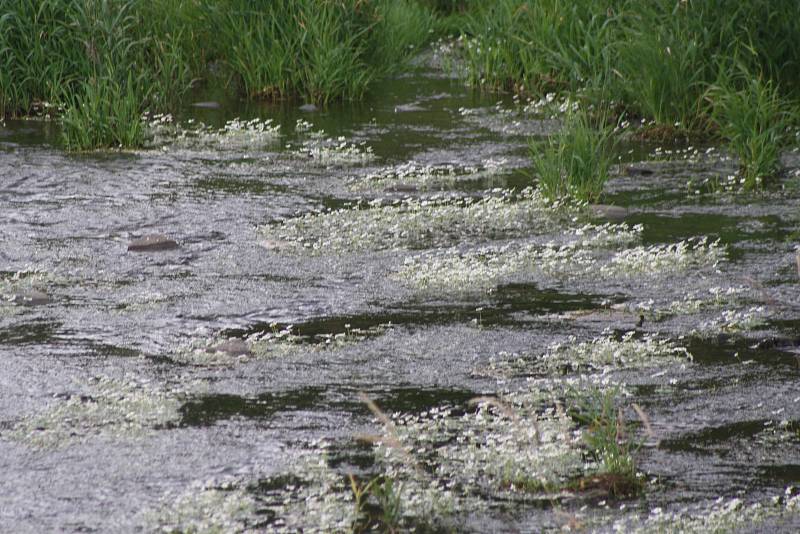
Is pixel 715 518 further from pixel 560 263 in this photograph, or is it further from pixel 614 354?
pixel 560 263

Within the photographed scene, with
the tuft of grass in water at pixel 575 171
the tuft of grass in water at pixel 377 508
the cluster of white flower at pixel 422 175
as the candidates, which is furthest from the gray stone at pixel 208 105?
the tuft of grass in water at pixel 377 508

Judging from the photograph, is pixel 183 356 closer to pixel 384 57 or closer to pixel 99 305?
pixel 99 305

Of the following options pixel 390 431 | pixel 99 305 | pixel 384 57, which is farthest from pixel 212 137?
pixel 390 431

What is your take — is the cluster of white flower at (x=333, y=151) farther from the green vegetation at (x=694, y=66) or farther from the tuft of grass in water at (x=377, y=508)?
the tuft of grass in water at (x=377, y=508)

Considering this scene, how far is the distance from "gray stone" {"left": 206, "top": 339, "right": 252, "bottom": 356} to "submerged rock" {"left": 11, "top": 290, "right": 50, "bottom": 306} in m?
1.28

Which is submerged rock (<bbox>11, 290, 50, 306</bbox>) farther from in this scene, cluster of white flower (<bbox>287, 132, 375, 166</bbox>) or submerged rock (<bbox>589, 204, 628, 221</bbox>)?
cluster of white flower (<bbox>287, 132, 375, 166</bbox>)

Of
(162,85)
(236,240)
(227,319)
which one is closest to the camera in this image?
(227,319)

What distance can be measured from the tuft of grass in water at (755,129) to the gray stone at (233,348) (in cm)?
459

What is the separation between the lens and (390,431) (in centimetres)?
461

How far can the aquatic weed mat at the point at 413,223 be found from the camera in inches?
310

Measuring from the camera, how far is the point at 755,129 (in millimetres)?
9336

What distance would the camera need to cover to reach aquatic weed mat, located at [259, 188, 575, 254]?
7.88 m

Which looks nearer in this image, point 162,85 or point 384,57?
point 162,85

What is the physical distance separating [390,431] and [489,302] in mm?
2034
